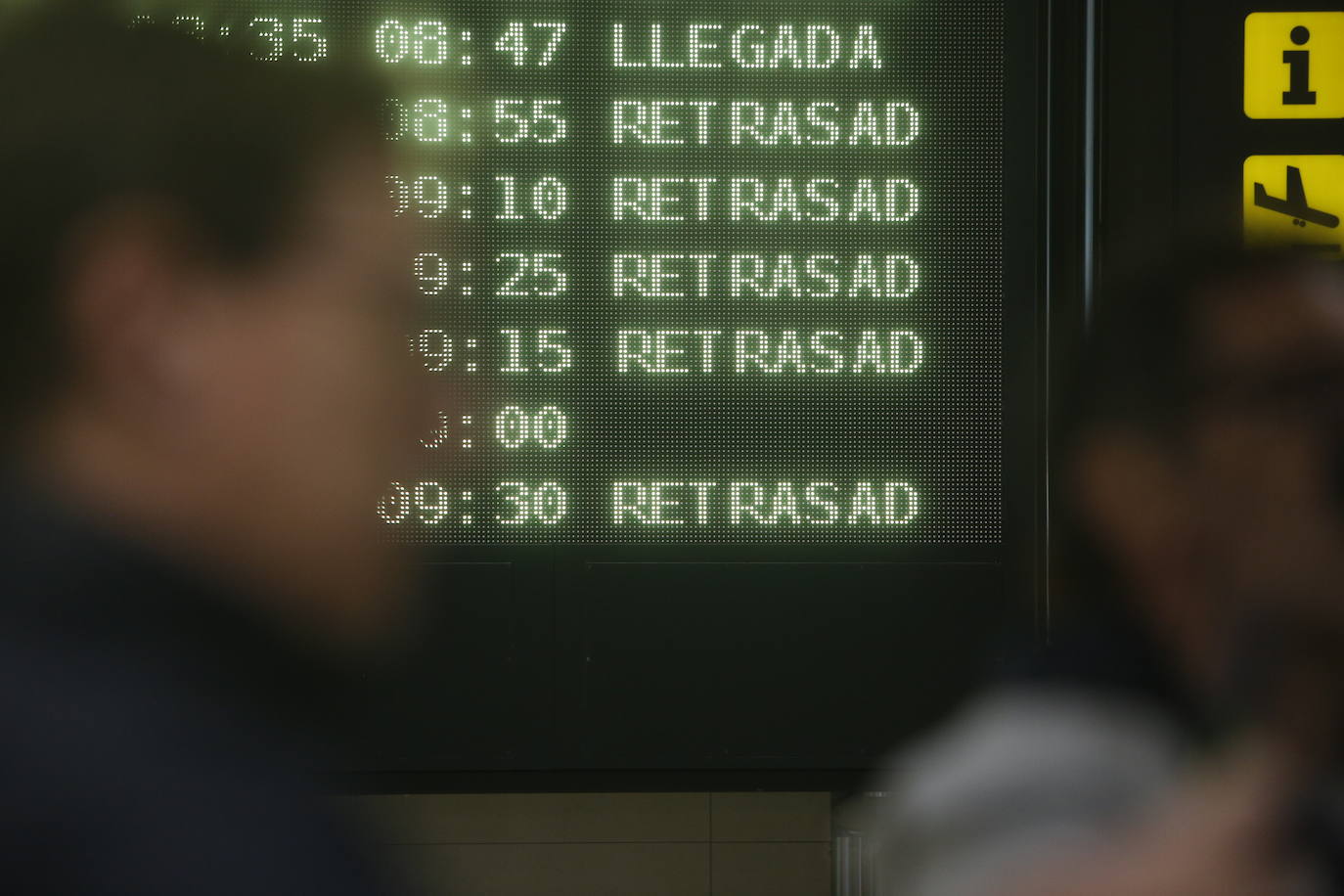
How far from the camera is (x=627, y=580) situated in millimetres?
2500

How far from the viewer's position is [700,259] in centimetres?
251

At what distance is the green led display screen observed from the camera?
2492mm
